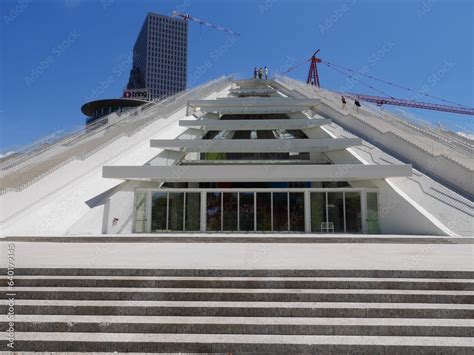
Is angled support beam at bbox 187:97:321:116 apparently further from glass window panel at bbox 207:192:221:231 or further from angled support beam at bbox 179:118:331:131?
glass window panel at bbox 207:192:221:231

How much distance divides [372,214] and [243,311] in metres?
11.6

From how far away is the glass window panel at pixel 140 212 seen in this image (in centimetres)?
1579

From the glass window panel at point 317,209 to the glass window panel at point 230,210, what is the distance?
360 cm

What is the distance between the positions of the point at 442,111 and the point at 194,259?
115 m

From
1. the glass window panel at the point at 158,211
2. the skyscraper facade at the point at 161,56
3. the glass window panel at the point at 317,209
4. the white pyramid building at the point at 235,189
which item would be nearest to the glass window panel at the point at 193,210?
the white pyramid building at the point at 235,189

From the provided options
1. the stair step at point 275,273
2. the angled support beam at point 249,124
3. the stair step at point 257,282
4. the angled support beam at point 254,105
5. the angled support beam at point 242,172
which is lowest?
the stair step at point 257,282

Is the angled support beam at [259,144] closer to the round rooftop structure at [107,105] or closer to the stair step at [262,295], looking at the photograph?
the stair step at [262,295]

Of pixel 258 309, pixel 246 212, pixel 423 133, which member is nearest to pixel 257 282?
pixel 258 309

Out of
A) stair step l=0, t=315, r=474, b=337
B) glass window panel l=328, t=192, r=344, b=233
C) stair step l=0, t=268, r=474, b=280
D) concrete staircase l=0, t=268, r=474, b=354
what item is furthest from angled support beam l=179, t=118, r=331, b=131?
stair step l=0, t=315, r=474, b=337

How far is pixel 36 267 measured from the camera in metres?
6.73

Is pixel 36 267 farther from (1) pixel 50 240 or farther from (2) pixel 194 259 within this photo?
(1) pixel 50 240

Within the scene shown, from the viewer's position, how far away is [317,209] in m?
15.7

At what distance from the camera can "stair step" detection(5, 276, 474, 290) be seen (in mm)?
6199

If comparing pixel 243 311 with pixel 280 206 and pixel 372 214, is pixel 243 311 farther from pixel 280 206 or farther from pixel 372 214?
pixel 372 214
